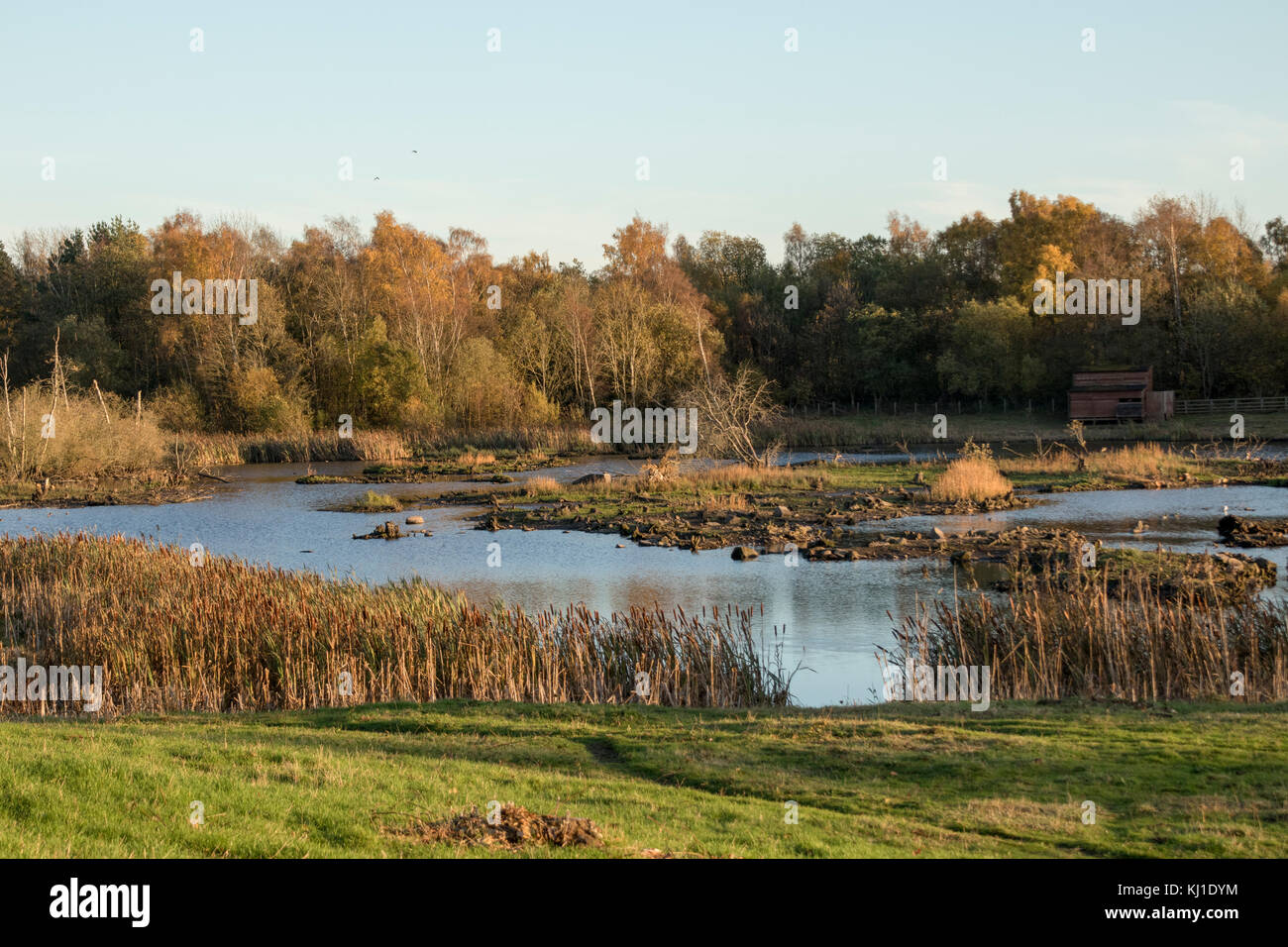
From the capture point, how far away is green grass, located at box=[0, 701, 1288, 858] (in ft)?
24.6

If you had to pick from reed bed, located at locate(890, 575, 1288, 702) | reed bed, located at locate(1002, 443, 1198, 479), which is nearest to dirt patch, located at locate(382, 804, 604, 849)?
reed bed, located at locate(890, 575, 1288, 702)

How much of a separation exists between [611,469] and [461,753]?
4353 cm

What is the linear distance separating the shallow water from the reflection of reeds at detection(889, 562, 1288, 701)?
164 cm

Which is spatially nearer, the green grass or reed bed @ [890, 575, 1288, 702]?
the green grass

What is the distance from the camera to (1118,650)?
44.3 ft

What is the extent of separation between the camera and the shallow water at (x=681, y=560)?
63.1 feet

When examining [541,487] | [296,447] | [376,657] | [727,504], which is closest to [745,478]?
[727,504]

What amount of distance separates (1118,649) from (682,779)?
642 cm

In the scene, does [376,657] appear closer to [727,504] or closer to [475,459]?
[727,504]

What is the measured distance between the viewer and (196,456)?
59.7 metres

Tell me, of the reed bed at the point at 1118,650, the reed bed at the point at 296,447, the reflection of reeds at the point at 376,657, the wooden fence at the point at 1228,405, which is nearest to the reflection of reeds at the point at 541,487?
the reed bed at the point at 296,447

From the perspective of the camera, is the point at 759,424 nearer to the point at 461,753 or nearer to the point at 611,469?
the point at 611,469

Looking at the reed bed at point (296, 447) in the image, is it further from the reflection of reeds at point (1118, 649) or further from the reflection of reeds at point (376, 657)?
the reflection of reeds at point (1118, 649)

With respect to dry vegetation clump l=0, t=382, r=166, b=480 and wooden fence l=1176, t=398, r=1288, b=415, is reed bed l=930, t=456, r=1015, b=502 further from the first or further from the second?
dry vegetation clump l=0, t=382, r=166, b=480
